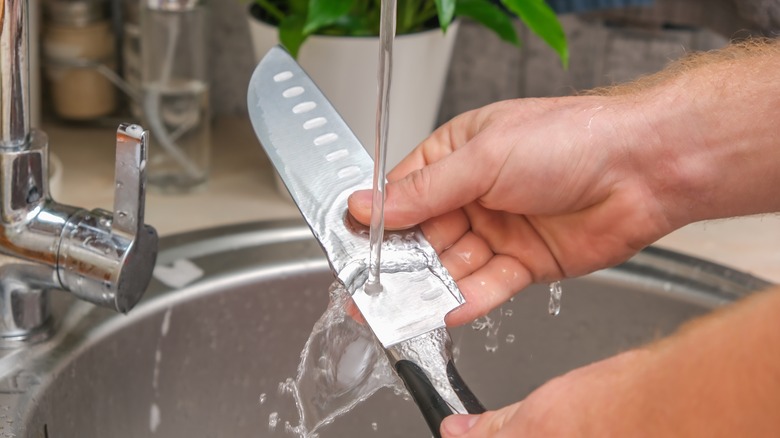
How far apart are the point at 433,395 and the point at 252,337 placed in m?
0.23

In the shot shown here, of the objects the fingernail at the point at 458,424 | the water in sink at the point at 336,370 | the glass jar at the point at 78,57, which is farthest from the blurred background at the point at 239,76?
the fingernail at the point at 458,424

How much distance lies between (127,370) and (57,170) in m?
0.16

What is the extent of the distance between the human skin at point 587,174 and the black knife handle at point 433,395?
0.20 feet

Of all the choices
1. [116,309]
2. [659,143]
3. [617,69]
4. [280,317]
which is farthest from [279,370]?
[617,69]

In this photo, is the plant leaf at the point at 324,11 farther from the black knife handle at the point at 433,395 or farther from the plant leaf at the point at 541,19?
the black knife handle at the point at 433,395

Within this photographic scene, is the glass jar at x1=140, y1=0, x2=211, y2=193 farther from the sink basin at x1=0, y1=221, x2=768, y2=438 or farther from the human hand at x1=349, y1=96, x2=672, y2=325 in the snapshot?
the human hand at x1=349, y1=96, x2=672, y2=325

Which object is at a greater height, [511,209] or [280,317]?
[511,209]

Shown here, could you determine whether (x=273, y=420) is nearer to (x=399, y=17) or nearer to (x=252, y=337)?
(x=252, y=337)

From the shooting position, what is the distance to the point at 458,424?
42 centimetres

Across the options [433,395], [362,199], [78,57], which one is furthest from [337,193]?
[78,57]

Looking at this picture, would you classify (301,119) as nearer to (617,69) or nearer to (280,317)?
(280,317)

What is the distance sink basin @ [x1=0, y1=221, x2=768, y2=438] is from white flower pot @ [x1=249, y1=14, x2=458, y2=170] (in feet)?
0.35

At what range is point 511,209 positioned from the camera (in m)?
0.60

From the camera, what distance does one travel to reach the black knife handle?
0.45 m
